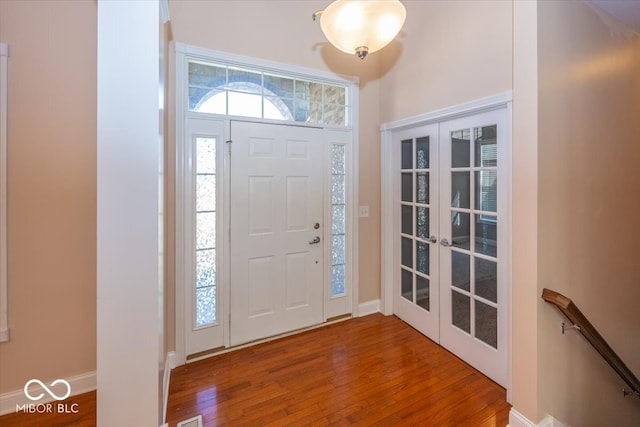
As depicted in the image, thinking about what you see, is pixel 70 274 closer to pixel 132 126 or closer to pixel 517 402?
pixel 132 126

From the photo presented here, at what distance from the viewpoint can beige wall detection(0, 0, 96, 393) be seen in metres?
1.88

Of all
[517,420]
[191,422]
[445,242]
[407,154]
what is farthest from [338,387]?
[407,154]

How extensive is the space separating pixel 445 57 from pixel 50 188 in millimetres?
2993

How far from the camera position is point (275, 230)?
2793 mm

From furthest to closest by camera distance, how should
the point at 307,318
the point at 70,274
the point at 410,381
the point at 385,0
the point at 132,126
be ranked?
the point at 307,318
the point at 410,381
the point at 70,274
the point at 385,0
the point at 132,126

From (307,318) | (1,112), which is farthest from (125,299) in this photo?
(307,318)

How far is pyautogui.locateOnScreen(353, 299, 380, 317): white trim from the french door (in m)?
0.26

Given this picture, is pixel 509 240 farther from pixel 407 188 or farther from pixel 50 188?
pixel 50 188

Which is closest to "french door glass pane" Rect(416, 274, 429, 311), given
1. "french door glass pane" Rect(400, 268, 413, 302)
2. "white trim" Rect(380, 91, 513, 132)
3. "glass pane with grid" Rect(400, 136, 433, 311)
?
"glass pane with grid" Rect(400, 136, 433, 311)

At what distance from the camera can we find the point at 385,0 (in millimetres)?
1527

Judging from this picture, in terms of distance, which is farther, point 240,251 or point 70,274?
point 240,251

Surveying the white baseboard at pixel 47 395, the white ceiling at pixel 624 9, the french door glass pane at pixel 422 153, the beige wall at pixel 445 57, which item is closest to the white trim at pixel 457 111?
the beige wall at pixel 445 57

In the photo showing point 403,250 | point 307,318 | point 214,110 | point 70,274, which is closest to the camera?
point 70,274

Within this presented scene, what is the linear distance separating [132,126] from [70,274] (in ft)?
4.24
